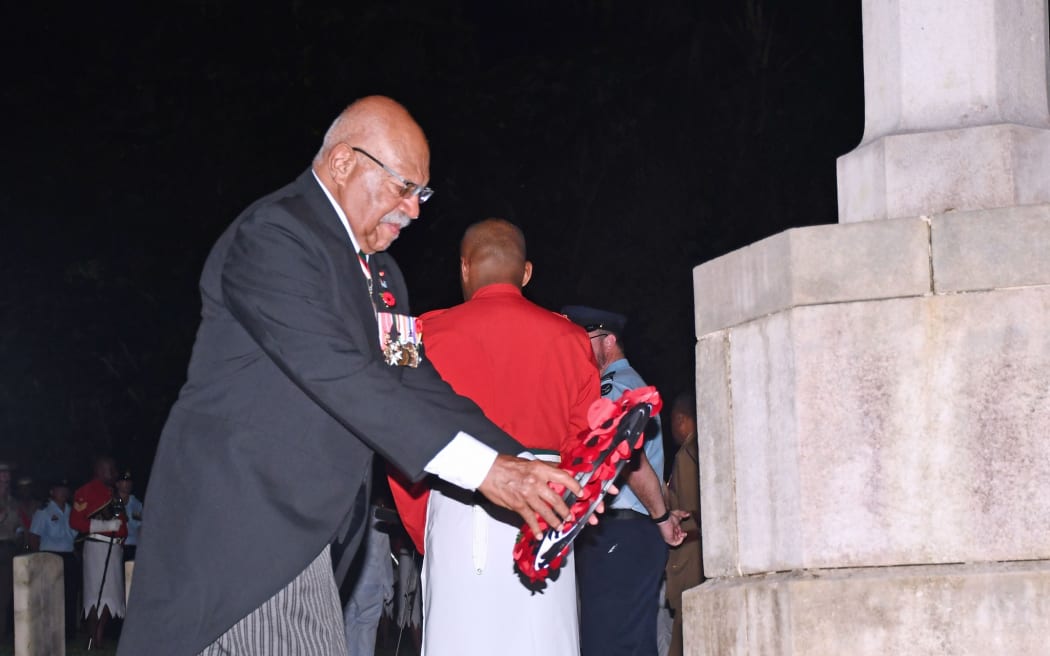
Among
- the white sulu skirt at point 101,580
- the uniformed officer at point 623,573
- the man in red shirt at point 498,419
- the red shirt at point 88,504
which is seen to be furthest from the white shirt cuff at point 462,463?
the red shirt at point 88,504

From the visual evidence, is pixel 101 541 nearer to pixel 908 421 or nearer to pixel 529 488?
pixel 908 421

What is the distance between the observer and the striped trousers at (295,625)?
11.7 feet

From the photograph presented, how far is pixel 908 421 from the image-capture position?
193 inches

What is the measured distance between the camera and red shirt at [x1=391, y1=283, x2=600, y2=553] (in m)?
5.82

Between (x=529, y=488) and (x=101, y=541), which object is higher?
(x=529, y=488)

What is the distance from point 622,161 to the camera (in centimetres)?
2259

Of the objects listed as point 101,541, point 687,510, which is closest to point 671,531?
point 687,510

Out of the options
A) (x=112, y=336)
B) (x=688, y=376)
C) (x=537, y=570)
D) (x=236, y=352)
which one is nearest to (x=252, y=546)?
(x=236, y=352)

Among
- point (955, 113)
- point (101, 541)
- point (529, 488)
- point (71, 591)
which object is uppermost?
point (955, 113)

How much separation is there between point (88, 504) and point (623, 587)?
10832 mm

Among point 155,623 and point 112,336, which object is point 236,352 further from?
point 112,336

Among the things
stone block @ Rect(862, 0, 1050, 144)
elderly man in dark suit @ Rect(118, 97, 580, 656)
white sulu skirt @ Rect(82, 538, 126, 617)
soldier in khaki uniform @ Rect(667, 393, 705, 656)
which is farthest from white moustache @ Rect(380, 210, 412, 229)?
white sulu skirt @ Rect(82, 538, 126, 617)

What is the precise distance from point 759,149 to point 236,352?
2009 centimetres

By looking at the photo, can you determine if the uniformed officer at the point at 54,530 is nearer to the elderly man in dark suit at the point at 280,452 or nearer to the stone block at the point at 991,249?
the stone block at the point at 991,249
